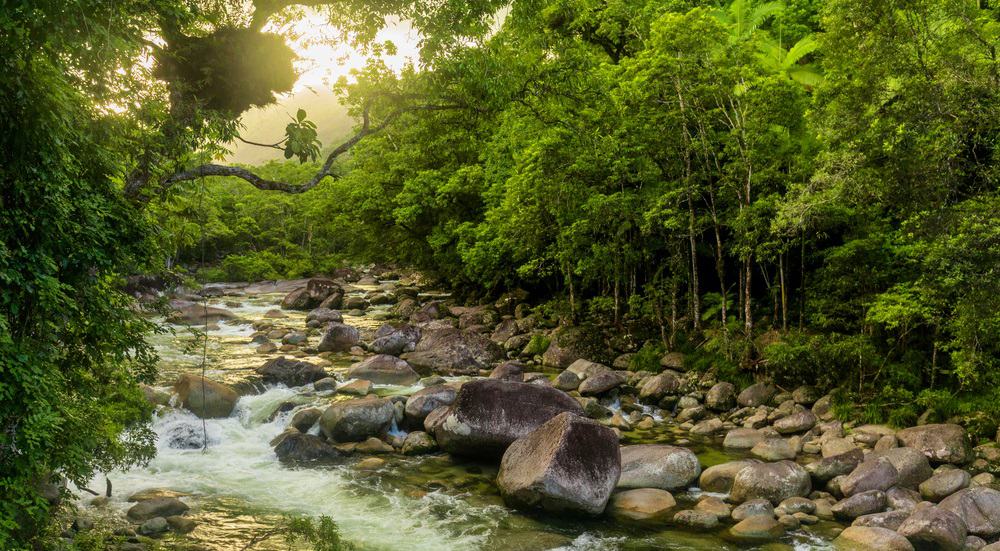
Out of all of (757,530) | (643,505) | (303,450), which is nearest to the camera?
(757,530)

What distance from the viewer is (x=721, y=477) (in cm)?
1173

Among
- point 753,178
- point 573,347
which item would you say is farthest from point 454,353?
point 753,178

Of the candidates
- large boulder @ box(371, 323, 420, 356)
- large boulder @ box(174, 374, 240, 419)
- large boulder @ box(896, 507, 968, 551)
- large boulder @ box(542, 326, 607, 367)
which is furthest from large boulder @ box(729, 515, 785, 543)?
large boulder @ box(371, 323, 420, 356)

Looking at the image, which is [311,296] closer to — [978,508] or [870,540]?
[870,540]

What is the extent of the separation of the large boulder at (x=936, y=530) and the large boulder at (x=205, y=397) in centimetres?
1303

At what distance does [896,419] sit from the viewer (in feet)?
45.0

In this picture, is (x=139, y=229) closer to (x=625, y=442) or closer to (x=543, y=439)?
(x=543, y=439)

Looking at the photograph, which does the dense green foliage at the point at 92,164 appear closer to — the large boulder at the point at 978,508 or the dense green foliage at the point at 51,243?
the dense green foliage at the point at 51,243

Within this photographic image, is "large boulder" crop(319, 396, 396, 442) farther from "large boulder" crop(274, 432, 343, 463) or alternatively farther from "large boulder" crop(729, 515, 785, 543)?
"large boulder" crop(729, 515, 785, 543)

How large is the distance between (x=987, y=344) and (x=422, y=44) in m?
11.8

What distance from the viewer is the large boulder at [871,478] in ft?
36.2

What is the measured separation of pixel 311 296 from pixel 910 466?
27.6 meters

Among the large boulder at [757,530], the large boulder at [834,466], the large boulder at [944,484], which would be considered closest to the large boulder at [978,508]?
the large boulder at [944,484]

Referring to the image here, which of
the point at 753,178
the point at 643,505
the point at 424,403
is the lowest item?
the point at 643,505
